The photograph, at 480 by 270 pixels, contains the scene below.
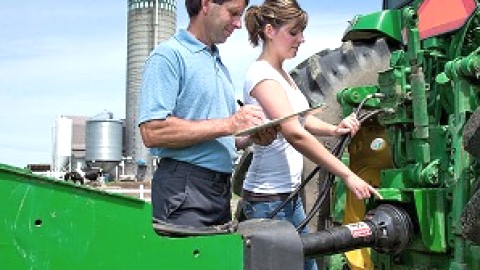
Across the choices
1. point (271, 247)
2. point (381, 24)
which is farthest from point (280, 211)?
point (381, 24)

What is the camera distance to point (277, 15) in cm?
312

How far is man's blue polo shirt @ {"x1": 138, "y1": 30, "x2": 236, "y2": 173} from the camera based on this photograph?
8.43ft

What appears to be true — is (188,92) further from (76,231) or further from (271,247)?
(76,231)

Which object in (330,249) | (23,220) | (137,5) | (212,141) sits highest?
(137,5)

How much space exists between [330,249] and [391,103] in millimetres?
1074

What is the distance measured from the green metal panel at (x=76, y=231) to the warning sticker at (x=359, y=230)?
41.8 inches

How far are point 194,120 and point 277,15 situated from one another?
2.45 ft

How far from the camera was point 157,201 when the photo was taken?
269 centimetres

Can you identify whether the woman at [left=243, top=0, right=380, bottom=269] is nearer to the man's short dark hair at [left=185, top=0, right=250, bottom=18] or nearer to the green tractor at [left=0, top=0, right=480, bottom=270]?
the green tractor at [left=0, top=0, right=480, bottom=270]

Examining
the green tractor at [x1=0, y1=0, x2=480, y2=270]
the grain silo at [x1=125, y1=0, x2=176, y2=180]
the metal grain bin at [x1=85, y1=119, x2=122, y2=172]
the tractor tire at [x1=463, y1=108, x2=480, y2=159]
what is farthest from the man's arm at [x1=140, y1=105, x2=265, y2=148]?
the metal grain bin at [x1=85, y1=119, x2=122, y2=172]

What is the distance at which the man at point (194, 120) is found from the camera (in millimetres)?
2535

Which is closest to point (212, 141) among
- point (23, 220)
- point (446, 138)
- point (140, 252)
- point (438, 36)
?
point (140, 252)

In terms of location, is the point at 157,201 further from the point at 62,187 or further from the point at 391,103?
the point at 391,103

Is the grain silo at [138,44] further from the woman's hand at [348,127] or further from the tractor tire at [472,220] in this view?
the tractor tire at [472,220]
